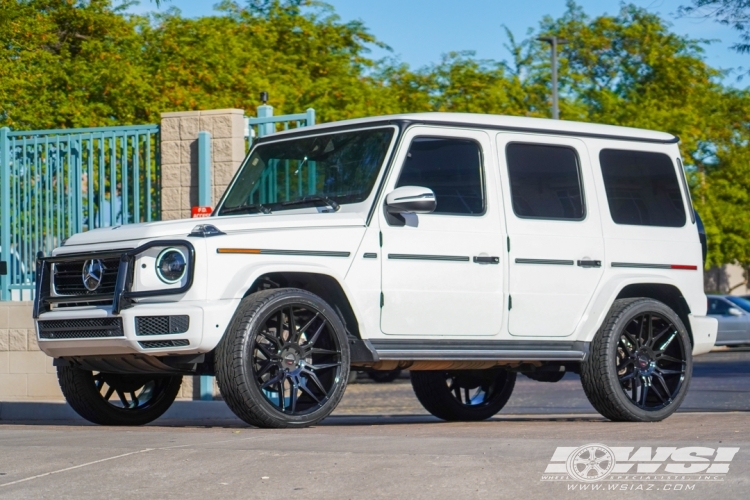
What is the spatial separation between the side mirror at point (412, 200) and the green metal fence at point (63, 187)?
5.03 m

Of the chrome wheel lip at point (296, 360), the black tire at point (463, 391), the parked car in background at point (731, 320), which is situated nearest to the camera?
the chrome wheel lip at point (296, 360)

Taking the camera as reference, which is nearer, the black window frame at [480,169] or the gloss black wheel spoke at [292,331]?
the gloss black wheel spoke at [292,331]

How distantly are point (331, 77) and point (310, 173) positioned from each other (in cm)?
2144

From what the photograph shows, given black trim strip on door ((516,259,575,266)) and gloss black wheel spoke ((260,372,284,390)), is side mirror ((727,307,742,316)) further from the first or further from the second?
gloss black wheel spoke ((260,372,284,390))

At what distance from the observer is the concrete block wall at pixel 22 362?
1252 cm

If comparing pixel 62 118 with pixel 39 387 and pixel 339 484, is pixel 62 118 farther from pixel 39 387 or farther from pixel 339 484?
pixel 339 484

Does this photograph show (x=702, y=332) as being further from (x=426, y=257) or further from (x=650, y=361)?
(x=426, y=257)

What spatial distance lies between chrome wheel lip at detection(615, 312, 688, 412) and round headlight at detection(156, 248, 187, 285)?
3248 millimetres

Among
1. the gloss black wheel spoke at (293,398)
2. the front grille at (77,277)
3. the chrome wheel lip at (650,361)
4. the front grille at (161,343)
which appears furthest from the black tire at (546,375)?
the front grille at (77,277)

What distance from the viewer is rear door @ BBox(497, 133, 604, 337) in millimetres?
8609

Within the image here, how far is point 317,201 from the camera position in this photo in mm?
8273

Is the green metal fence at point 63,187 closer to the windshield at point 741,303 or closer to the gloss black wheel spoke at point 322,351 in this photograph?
the gloss black wheel spoke at point 322,351

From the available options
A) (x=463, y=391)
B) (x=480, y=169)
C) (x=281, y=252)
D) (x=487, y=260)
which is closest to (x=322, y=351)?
(x=281, y=252)

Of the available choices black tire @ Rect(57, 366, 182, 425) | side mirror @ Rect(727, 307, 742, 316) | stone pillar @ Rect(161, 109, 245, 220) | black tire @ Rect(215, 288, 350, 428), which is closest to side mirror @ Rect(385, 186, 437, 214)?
black tire @ Rect(215, 288, 350, 428)
